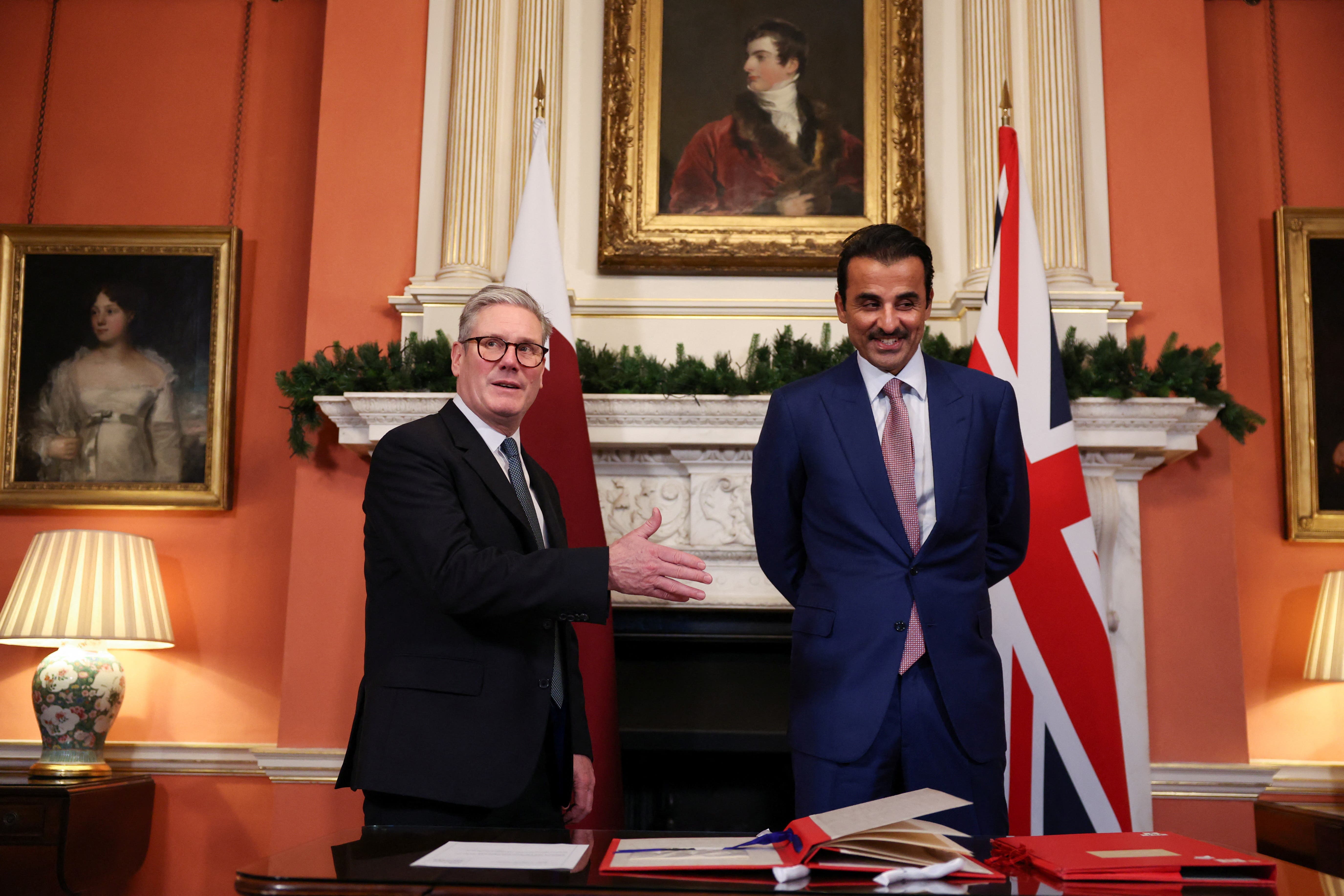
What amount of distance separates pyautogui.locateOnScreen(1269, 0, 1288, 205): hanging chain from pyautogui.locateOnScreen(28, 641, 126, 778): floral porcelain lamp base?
14.4ft

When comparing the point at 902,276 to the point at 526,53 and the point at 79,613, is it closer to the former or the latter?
the point at 526,53

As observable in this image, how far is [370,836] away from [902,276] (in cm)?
132

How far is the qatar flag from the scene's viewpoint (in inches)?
120

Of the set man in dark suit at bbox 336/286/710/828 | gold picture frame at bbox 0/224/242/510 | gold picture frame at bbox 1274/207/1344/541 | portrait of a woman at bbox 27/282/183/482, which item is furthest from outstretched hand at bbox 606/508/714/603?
gold picture frame at bbox 1274/207/1344/541

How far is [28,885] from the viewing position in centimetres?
321

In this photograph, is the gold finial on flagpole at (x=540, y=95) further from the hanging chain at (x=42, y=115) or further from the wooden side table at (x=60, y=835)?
the wooden side table at (x=60, y=835)

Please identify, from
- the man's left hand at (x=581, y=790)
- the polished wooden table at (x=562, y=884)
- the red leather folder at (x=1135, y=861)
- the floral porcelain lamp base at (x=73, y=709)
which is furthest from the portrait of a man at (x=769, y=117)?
the polished wooden table at (x=562, y=884)

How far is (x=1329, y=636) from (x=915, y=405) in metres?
2.24

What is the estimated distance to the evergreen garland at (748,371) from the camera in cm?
331

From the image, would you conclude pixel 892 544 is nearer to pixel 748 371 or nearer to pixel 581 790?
pixel 581 790

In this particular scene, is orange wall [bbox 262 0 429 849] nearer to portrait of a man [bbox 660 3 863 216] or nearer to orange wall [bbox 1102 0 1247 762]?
portrait of a man [bbox 660 3 863 216]

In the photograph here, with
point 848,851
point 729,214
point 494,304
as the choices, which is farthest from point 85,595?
point 848,851

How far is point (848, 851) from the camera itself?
47.8 inches

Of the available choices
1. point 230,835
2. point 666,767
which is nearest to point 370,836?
point 666,767
